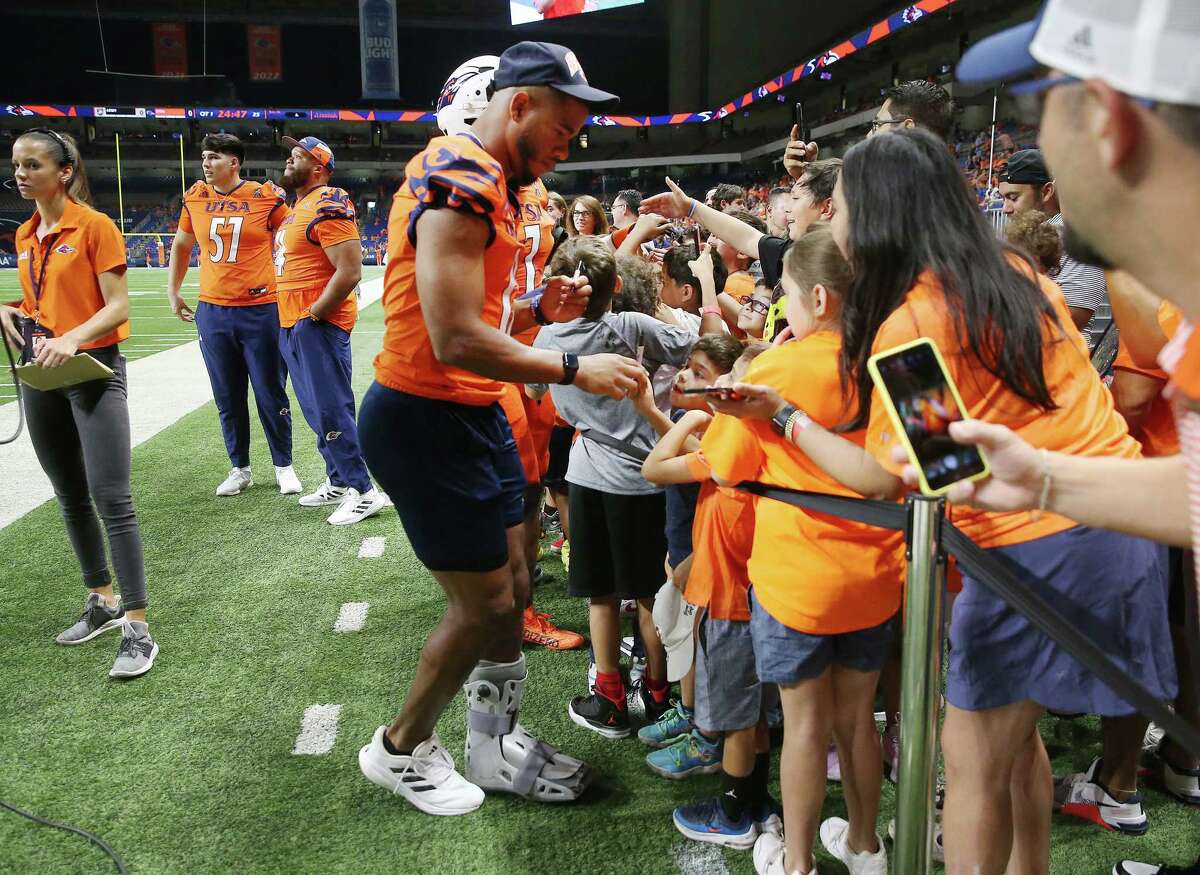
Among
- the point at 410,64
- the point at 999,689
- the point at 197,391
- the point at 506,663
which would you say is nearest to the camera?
the point at 999,689

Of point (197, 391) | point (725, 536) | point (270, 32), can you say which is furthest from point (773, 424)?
point (270, 32)

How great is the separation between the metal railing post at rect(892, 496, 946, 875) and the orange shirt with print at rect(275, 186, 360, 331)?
472 cm

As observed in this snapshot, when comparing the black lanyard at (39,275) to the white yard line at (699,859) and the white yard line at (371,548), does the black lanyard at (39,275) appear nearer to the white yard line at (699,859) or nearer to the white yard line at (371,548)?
the white yard line at (371,548)

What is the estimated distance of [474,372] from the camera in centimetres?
231

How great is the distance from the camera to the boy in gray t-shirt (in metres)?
3.21

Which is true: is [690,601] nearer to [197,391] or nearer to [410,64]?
[197,391]

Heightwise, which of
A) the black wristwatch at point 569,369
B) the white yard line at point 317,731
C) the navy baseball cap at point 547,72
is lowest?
the white yard line at point 317,731

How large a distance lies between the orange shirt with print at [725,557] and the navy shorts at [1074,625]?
2.87ft

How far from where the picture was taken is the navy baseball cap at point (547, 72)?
7.64 feet

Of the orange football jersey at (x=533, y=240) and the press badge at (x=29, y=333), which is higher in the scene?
the orange football jersey at (x=533, y=240)

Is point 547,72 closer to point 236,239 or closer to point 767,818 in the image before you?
point 767,818

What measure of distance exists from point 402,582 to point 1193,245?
4.31m

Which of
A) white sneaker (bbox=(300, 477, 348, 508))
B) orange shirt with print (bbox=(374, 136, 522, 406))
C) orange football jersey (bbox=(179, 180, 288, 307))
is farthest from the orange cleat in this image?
orange football jersey (bbox=(179, 180, 288, 307))

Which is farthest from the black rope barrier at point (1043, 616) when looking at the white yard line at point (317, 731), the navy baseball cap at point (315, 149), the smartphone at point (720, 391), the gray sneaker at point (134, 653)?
the navy baseball cap at point (315, 149)
